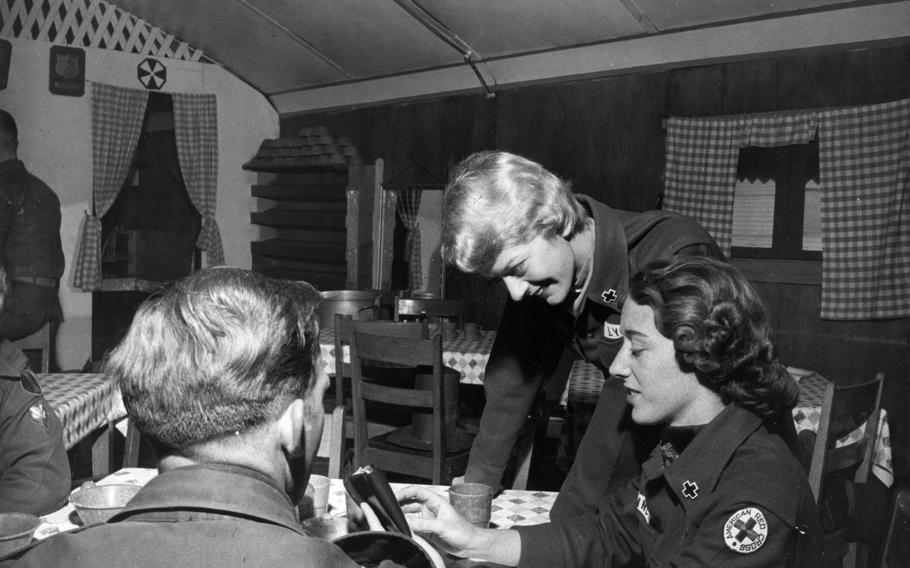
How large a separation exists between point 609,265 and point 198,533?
1.38 metres

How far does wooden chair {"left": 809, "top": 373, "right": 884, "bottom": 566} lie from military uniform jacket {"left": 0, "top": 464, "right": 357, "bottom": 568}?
1.76 m

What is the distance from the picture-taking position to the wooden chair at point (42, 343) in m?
4.72

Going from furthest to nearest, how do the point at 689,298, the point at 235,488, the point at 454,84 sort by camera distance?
the point at 454,84, the point at 689,298, the point at 235,488

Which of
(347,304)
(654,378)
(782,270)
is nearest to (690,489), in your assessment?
(654,378)

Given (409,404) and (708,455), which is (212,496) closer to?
(708,455)

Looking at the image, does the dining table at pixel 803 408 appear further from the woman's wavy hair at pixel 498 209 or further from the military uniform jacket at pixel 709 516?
the military uniform jacket at pixel 709 516

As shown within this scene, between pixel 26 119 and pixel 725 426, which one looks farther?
pixel 26 119

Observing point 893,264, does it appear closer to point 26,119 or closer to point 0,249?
point 0,249

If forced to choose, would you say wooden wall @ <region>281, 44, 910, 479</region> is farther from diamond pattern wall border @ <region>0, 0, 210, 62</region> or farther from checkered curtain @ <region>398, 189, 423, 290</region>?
diamond pattern wall border @ <region>0, 0, 210, 62</region>

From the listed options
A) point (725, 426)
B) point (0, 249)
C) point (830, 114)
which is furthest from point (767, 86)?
point (0, 249)

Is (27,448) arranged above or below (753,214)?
below

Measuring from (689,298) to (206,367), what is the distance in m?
0.93

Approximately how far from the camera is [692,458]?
4.75 ft

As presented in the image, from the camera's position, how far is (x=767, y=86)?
15.8ft
